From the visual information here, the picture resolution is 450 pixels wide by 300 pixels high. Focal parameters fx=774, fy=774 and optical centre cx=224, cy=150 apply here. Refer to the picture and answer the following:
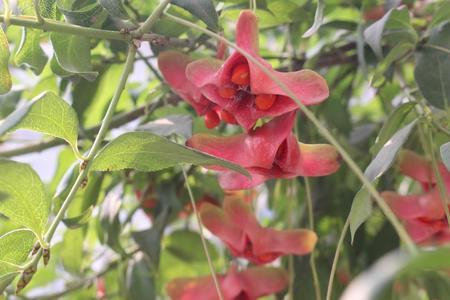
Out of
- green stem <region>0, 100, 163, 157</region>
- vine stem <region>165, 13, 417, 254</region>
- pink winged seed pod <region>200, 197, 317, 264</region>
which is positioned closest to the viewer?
vine stem <region>165, 13, 417, 254</region>

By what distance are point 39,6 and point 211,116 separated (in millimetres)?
174

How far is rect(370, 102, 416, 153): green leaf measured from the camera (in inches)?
28.5

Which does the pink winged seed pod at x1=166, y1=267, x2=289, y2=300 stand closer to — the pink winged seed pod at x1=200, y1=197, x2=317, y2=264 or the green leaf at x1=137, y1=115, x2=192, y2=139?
the pink winged seed pod at x1=200, y1=197, x2=317, y2=264

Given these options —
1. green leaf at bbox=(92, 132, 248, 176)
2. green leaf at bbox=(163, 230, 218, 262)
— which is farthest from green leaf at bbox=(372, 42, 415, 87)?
green leaf at bbox=(163, 230, 218, 262)

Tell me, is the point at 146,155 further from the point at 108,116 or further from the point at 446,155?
the point at 446,155

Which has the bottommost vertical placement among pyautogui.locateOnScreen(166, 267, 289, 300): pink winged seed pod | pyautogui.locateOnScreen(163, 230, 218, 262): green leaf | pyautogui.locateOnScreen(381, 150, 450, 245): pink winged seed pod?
pyautogui.locateOnScreen(163, 230, 218, 262): green leaf

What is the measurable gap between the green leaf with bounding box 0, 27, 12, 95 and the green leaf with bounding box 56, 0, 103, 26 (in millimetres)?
54

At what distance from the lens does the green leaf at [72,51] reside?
690 mm

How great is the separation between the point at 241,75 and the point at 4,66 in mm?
204

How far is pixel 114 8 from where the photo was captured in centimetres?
62

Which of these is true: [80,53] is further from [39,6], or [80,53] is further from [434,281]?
[434,281]

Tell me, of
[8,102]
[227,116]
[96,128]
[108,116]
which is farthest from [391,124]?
[8,102]

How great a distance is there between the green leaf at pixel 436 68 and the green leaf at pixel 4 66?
0.39 metres

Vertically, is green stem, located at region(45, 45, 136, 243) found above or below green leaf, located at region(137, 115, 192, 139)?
above
